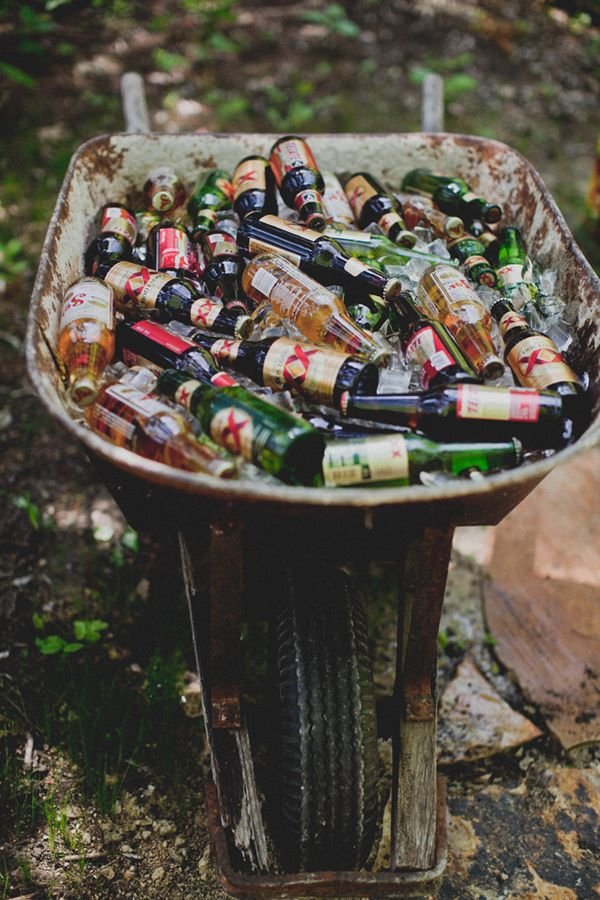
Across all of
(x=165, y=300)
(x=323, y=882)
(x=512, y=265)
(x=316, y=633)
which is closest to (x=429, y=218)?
(x=512, y=265)

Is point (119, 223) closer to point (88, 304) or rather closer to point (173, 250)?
point (173, 250)

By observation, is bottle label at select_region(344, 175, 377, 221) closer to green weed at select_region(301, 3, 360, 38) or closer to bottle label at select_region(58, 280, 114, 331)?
bottle label at select_region(58, 280, 114, 331)

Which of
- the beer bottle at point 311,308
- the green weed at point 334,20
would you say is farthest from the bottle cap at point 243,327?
the green weed at point 334,20

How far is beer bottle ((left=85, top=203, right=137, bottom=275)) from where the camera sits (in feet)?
7.59

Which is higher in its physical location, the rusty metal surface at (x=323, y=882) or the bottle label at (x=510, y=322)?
the bottle label at (x=510, y=322)

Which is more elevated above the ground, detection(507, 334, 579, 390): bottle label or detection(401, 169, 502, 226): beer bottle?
detection(401, 169, 502, 226): beer bottle

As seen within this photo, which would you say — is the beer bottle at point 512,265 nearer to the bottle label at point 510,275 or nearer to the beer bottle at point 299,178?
the bottle label at point 510,275

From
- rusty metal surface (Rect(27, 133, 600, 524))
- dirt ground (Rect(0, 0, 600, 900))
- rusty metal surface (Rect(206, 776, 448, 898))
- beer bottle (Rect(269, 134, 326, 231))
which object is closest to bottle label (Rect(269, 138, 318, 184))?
beer bottle (Rect(269, 134, 326, 231))

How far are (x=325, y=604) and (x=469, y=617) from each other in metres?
1.12

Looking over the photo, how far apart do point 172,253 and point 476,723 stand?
181 cm

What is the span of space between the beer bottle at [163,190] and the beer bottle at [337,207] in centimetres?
52

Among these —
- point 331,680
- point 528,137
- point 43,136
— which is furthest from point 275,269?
point 528,137

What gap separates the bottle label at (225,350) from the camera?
1.96 meters

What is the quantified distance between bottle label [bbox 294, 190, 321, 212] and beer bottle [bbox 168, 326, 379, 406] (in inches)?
26.2
